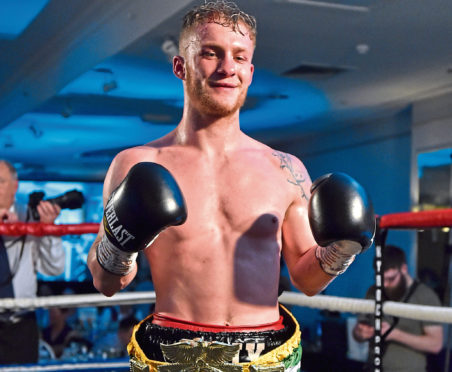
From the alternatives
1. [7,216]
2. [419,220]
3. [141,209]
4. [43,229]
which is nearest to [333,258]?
[141,209]

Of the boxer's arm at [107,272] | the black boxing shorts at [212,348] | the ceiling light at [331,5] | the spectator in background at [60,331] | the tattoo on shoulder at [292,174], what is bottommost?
the spectator in background at [60,331]

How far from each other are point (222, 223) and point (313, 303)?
996mm

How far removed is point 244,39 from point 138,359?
658mm

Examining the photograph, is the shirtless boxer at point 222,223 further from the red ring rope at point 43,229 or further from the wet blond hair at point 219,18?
the red ring rope at point 43,229

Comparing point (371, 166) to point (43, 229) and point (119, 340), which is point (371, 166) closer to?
point (119, 340)

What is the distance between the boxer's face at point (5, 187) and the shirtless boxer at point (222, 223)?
1544 millimetres

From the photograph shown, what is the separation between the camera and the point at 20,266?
8.57 feet

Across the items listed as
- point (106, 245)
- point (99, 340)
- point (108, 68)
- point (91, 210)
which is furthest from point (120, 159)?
point (91, 210)

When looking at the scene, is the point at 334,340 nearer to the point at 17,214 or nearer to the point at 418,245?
the point at 418,245

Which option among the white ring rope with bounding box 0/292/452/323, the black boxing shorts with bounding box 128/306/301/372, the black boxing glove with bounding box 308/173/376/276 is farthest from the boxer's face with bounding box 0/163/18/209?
the black boxing glove with bounding box 308/173/376/276

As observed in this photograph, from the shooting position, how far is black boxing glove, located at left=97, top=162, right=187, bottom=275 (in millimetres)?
1032

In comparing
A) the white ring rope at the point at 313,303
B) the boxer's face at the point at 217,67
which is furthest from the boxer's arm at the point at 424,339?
the boxer's face at the point at 217,67

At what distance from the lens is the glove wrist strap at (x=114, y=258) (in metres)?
1.10

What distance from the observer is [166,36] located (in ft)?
14.4
